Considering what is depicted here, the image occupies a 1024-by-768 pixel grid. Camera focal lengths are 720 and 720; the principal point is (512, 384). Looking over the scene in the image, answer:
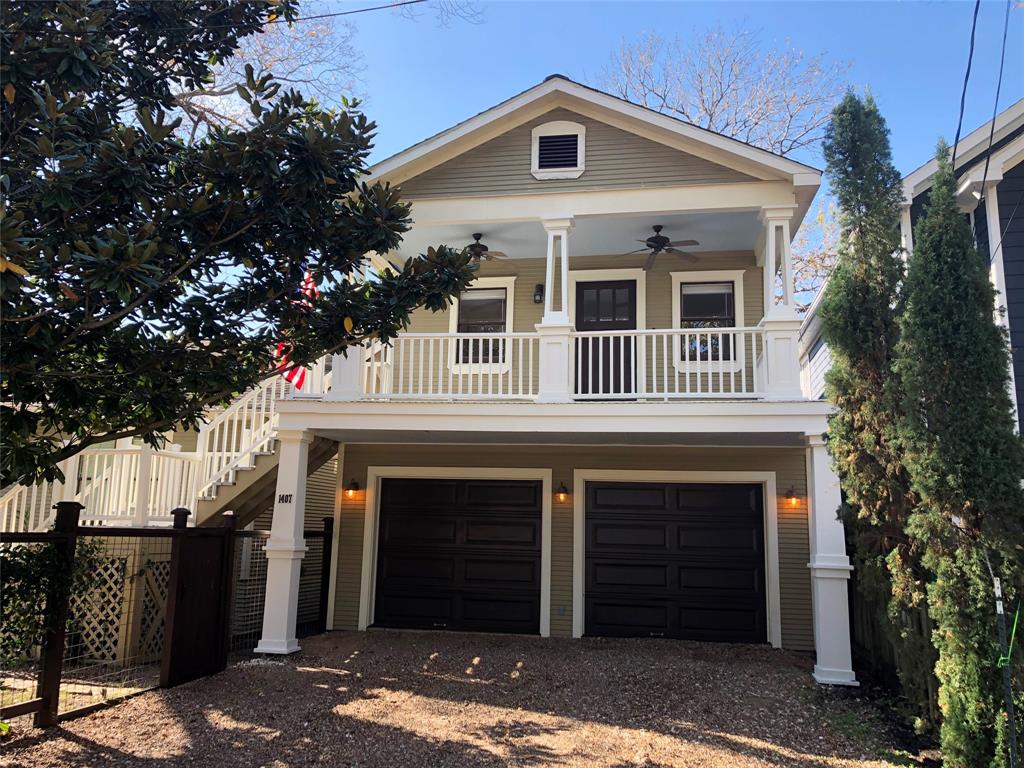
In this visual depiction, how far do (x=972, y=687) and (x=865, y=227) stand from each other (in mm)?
3430

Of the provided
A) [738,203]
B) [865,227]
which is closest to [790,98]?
[738,203]

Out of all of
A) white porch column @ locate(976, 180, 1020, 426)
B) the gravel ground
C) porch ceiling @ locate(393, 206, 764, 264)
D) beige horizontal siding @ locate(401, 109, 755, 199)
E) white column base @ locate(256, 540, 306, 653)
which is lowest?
the gravel ground

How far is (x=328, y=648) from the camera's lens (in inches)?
327

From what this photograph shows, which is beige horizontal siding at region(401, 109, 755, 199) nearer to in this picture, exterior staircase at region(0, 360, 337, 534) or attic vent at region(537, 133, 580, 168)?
attic vent at region(537, 133, 580, 168)

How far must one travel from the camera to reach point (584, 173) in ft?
29.4

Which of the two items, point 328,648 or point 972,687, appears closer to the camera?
point 972,687

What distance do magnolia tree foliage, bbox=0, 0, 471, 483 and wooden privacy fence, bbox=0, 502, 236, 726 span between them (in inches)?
47.4

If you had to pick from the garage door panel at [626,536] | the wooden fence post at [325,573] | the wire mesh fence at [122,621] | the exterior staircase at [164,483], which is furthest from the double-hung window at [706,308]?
the wire mesh fence at [122,621]

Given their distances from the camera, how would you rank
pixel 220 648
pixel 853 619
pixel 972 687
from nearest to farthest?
pixel 972 687
pixel 220 648
pixel 853 619

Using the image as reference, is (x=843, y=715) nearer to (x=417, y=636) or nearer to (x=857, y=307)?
(x=857, y=307)

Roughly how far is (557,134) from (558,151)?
0.79 ft

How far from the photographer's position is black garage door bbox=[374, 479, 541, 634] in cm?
962

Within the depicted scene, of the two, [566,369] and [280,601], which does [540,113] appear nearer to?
[566,369]

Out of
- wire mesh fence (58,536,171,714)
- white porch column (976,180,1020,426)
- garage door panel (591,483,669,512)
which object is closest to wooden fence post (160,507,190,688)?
wire mesh fence (58,536,171,714)
